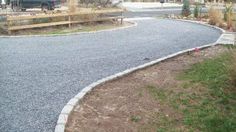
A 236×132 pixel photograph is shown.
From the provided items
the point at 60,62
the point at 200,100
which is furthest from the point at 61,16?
the point at 200,100

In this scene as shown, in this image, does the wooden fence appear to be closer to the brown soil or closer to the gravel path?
the gravel path

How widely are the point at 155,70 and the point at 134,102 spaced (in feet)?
8.26

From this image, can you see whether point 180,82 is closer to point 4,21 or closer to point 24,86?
point 24,86

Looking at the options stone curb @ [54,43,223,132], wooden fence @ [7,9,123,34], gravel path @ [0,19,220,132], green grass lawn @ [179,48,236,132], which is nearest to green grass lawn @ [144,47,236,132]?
green grass lawn @ [179,48,236,132]

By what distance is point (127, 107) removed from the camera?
6.87 metres

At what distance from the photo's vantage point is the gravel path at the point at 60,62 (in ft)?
21.1

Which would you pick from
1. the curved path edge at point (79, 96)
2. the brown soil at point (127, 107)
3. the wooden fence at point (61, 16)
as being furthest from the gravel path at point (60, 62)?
the wooden fence at point (61, 16)

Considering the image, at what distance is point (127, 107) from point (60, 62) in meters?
3.95

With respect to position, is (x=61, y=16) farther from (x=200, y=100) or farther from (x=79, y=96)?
(x=200, y=100)

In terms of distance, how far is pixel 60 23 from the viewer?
57.2 ft

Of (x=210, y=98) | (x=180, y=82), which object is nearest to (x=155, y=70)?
(x=180, y=82)

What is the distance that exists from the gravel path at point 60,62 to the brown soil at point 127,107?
0.41 meters

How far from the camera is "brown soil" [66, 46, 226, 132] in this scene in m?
6.09

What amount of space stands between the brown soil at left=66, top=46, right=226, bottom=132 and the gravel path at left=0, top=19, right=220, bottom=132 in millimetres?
410
